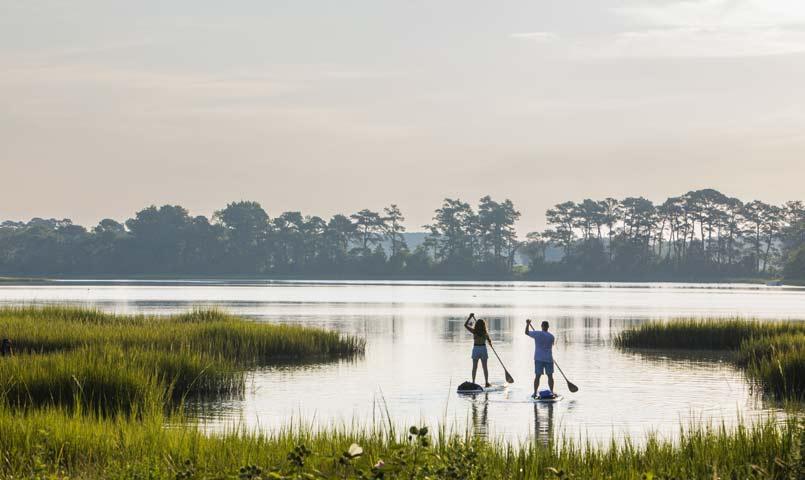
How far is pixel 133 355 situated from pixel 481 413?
29.5ft

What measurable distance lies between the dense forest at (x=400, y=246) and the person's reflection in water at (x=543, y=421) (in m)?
152

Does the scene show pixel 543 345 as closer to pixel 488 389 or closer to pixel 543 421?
pixel 488 389

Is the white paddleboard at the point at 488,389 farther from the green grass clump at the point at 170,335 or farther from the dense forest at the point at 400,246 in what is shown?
the dense forest at the point at 400,246

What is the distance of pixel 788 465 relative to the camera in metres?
12.7

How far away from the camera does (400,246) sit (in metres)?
196

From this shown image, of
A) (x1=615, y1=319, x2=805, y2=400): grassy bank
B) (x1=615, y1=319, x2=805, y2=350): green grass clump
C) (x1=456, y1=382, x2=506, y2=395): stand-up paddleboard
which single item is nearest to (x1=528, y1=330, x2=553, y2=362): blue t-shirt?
(x1=456, y1=382, x2=506, y2=395): stand-up paddleboard

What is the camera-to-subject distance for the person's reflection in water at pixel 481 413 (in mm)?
22625

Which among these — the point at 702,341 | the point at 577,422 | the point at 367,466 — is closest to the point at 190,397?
the point at 577,422

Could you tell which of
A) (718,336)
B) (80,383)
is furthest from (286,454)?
(718,336)

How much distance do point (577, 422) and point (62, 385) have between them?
11.3m

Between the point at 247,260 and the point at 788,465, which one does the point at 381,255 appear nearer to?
the point at 247,260

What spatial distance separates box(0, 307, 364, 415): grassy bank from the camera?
2227cm

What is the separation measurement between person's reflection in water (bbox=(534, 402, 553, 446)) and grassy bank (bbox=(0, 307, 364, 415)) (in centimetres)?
751

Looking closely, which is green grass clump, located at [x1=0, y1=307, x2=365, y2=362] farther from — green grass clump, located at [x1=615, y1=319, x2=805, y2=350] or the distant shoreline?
the distant shoreline
